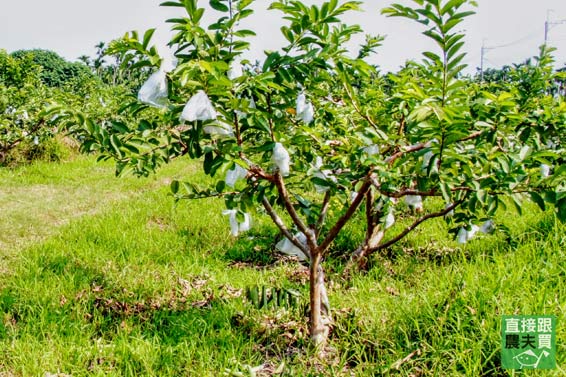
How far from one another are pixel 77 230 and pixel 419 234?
221 cm

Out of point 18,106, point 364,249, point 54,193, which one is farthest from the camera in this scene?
point 18,106

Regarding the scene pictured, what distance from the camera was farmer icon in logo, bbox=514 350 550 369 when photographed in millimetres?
1445

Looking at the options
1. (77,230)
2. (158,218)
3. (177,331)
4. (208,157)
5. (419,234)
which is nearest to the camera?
(208,157)

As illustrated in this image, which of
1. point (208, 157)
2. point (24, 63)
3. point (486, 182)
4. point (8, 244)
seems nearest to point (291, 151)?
point (208, 157)

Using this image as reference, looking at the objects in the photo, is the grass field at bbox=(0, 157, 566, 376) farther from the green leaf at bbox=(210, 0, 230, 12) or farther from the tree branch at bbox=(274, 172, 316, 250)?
the green leaf at bbox=(210, 0, 230, 12)

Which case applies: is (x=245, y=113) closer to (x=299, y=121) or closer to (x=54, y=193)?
(x=299, y=121)

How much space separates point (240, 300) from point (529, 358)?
114 centimetres

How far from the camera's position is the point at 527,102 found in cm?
197

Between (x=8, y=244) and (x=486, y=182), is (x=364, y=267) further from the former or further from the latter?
(x=8, y=244)

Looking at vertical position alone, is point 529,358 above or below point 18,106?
below

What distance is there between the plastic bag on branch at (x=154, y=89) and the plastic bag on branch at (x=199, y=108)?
10 centimetres

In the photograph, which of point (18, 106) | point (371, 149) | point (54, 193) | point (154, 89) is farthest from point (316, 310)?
point (18, 106)

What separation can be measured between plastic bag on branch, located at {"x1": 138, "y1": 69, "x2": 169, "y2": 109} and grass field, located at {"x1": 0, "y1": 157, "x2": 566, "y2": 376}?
89 centimetres

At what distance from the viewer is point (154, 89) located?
1.22m
